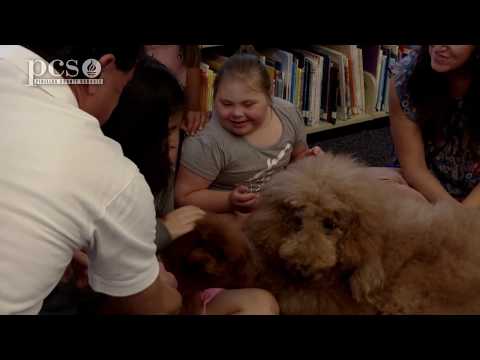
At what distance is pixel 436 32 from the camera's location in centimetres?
109

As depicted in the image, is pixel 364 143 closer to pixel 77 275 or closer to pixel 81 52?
pixel 77 275

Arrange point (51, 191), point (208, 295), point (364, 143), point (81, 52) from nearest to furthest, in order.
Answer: point (51, 191)
point (81, 52)
point (208, 295)
point (364, 143)

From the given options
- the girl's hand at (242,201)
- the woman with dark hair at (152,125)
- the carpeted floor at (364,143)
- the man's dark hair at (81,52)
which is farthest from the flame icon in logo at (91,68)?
the carpeted floor at (364,143)

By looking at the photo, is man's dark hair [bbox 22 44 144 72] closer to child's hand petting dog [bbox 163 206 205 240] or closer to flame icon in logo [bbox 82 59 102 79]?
flame icon in logo [bbox 82 59 102 79]

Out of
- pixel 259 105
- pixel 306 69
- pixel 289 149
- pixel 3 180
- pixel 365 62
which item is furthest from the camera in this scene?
pixel 365 62

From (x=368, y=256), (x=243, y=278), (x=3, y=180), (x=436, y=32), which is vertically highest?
(x=436, y=32)

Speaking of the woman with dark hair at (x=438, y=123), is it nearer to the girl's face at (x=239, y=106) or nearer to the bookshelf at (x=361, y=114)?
the girl's face at (x=239, y=106)

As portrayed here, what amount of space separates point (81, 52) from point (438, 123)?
1.05 meters

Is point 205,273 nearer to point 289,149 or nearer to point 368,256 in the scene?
point 368,256

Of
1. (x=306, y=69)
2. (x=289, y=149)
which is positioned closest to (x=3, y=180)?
(x=289, y=149)

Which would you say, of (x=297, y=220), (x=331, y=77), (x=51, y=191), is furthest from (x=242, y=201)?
(x=331, y=77)

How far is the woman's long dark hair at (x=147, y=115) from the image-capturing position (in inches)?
46.5

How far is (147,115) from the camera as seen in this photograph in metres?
1.20

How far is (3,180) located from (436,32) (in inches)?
34.6
